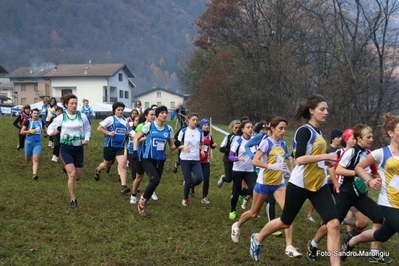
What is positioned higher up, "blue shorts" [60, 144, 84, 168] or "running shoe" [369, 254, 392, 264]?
"blue shorts" [60, 144, 84, 168]

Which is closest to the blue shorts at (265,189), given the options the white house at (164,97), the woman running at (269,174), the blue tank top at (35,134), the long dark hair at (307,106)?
the woman running at (269,174)

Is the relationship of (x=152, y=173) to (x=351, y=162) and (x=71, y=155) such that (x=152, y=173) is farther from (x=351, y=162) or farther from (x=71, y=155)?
(x=351, y=162)

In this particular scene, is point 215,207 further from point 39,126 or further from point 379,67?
point 379,67

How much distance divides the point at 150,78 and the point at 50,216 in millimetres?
145502

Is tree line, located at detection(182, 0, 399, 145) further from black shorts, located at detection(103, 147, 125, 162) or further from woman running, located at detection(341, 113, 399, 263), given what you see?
woman running, located at detection(341, 113, 399, 263)

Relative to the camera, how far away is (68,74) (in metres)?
80.8

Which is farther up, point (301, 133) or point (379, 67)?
point (379, 67)

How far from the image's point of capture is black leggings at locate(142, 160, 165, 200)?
29.0 feet

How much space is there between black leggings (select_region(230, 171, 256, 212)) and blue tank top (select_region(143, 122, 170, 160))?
4.97 feet

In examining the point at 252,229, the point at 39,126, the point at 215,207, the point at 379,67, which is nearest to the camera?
the point at 252,229

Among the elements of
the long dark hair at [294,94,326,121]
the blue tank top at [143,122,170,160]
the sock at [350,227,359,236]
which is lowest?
the sock at [350,227,359,236]

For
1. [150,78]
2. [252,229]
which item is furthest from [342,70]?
[150,78]

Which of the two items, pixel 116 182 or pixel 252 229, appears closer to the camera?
pixel 252 229

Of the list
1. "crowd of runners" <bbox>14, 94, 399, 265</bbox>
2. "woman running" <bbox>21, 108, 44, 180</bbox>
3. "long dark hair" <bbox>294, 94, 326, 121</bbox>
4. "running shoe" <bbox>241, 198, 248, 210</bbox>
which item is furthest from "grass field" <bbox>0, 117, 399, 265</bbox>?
"long dark hair" <bbox>294, 94, 326, 121</bbox>
